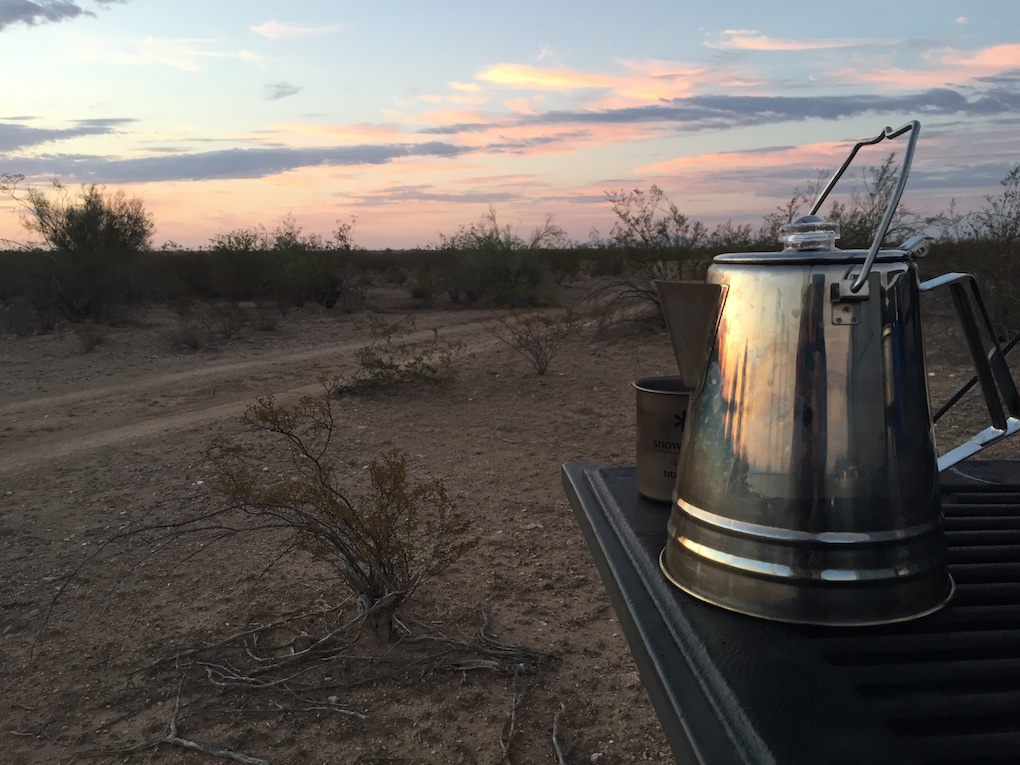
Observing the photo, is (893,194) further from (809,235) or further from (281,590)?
(281,590)

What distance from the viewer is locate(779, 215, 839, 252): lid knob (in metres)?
1.00

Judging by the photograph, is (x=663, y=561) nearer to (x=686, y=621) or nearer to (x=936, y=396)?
(x=686, y=621)

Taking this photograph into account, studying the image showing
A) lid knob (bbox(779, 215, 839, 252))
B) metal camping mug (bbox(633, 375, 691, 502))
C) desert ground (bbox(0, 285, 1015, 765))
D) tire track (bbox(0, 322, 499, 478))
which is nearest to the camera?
lid knob (bbox(779, 215, 839, 252))

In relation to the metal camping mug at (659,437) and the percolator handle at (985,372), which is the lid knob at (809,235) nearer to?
the percolator handle at (985,372)

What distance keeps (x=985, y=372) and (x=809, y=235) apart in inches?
10.6

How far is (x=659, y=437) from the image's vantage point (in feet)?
4.23

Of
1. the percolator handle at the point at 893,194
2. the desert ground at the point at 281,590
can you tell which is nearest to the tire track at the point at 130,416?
the desert ground at the point at 281,590

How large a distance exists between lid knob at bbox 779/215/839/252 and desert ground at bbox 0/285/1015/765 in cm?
179

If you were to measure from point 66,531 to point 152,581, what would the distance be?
98 cm

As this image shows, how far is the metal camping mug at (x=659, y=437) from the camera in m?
1.27

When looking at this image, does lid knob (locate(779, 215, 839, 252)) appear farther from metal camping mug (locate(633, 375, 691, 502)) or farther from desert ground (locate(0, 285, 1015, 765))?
desert ground (locate(0, 285, 1015, 765))

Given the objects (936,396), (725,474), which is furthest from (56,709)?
(936,396)

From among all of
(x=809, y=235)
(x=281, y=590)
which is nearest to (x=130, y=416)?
(x=281, y=590)

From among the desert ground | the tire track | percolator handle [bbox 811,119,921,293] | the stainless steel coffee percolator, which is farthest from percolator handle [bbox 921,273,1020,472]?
the tire track
